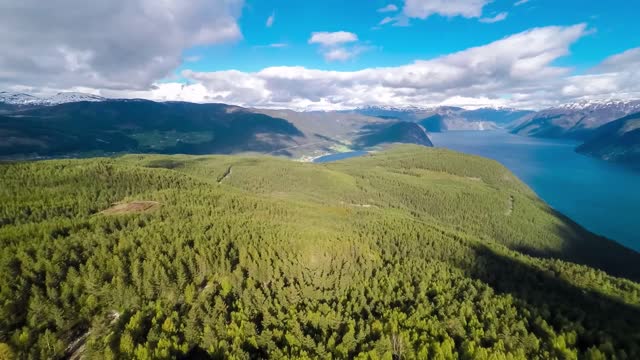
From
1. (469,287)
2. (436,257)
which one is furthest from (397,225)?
(469,287)

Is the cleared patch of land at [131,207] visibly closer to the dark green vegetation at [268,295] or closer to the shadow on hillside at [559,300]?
A: the dark green vegetation at [268,295]

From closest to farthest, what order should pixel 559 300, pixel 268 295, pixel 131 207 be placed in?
pixel 268 295
pixel 559 300
pixel 131 207

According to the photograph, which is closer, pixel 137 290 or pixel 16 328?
pixel 16 328

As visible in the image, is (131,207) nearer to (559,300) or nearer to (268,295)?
(268,295)

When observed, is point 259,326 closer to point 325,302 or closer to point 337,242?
point 325,302

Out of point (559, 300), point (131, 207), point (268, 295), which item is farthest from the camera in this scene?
point (131, 207)

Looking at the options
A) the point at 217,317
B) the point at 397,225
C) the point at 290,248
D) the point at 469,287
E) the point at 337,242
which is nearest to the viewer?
the point at 217,317

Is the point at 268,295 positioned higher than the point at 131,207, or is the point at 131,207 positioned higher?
the point at 131,207

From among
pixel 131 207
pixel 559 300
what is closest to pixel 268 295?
pixel 559 300

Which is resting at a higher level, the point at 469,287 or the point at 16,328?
the point at 16,328

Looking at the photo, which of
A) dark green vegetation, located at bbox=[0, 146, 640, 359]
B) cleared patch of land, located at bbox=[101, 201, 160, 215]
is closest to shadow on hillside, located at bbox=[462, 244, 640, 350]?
dark green vegetation, located at bbox=[0, 146, 640, 359]
